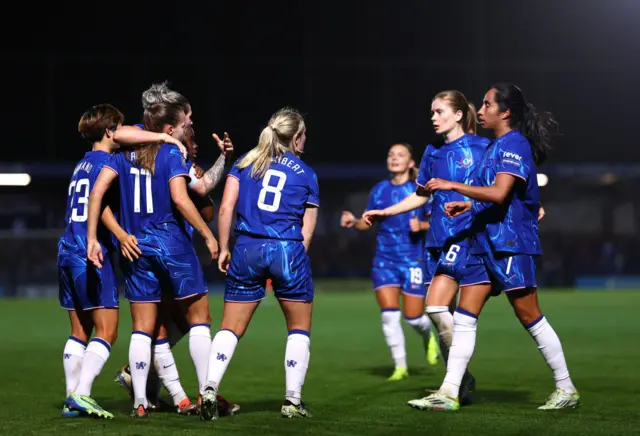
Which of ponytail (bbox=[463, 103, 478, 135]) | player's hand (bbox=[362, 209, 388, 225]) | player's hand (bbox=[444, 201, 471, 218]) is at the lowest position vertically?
player's hand (bbox=[444, 201, 471, 218])

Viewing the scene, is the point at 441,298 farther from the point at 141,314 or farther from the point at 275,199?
the point at 141,314

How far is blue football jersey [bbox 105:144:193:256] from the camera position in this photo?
692 centimetres

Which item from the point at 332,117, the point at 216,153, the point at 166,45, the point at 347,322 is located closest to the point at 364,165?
the point at 332,117

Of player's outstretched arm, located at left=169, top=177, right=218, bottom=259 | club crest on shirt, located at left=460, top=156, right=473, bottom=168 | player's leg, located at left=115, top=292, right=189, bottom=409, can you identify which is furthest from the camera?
club crest on shirt, located at left=460, top=156, right=473, bottom=168

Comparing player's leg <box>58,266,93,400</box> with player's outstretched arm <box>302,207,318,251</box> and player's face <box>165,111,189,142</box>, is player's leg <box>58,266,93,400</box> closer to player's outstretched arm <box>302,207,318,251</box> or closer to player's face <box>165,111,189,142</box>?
player's face <box>165,111,189,142</box>

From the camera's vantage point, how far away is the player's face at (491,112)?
24.3 ft

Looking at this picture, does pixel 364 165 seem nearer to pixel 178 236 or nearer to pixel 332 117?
pixel 332 117

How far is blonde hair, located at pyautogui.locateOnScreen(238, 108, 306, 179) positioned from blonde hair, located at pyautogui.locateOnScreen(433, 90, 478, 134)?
4.60 ft

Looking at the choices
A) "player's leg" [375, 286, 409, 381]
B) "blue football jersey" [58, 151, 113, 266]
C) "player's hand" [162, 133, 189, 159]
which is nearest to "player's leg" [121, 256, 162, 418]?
"blue football jersey" [58, 151, 113, 266]

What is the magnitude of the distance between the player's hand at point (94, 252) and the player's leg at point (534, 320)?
8.54ft

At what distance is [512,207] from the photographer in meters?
7.24

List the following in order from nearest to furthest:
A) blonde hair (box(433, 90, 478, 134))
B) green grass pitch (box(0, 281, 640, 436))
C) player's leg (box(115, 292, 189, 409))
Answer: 1. green grass pitch (box(0, 281, 640, 436))
2. player's leg (box(115, 292, 189, 409))
3. blonde hair (box(433, 90, 478, 134))

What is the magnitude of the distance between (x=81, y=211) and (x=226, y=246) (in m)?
1.03

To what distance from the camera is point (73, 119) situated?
31.1 metres
